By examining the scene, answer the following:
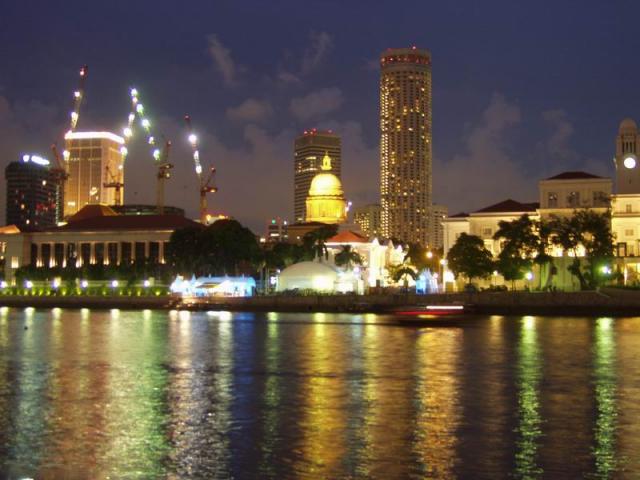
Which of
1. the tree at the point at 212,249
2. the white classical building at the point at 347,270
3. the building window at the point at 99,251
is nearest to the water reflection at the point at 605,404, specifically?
the white classical building at the point at 347,270

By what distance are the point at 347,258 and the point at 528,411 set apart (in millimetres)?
91392

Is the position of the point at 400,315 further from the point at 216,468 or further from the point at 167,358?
the point at 216,468

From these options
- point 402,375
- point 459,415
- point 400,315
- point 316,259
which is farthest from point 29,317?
point 459,415

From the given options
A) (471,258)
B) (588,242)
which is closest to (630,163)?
(588,242)

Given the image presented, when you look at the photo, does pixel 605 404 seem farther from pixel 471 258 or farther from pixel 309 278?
pixel 309 278

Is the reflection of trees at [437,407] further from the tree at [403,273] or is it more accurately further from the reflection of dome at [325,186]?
the reflection of dome at [325,186]

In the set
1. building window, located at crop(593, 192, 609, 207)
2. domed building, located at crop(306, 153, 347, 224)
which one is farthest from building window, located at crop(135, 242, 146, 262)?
building window, located at crop(593, 192, 609, 207)

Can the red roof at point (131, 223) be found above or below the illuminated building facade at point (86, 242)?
above

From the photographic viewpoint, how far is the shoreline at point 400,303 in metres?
88.2

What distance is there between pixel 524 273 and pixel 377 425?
7813 cm

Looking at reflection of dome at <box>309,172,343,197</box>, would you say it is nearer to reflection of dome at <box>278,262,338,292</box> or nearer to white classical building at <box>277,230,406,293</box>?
white classical building at <box>277,230,406,293</box>

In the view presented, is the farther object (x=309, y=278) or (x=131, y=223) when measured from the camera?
(x=131, y=223)

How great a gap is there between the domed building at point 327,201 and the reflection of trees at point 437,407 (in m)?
117

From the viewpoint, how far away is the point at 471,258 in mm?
104750
